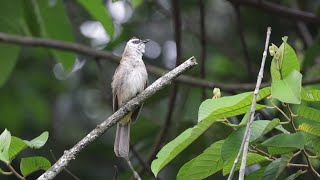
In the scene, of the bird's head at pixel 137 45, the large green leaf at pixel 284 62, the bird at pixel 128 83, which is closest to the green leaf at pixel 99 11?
the bird at pixel 128 83

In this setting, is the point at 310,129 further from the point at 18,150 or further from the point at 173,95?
the point at 173,95

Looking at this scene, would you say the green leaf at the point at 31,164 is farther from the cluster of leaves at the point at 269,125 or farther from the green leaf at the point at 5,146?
the cluster of leaves at the point at 269,125

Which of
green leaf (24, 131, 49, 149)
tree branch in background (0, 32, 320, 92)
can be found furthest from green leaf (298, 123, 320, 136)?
tree branch in background (0, 32, 320, 92)

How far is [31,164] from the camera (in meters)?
3.57

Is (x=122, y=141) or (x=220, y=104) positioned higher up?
(x=220, y=104)

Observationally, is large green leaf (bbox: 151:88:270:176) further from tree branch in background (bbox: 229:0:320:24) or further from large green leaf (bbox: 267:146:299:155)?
tree branch in background (bbox: 229:0:320:24)

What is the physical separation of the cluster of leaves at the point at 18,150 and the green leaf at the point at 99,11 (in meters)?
1.84

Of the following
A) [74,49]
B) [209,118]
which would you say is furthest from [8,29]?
[209,118]

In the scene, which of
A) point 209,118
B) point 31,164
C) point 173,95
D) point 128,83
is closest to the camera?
point 209,118

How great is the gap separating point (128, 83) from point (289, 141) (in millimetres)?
2374

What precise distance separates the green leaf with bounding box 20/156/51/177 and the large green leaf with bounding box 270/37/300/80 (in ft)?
4.04

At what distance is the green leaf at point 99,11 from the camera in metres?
5.20

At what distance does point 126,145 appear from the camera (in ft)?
16.8

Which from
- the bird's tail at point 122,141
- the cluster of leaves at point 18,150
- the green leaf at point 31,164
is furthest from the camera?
the bird's tail at point 122,141
